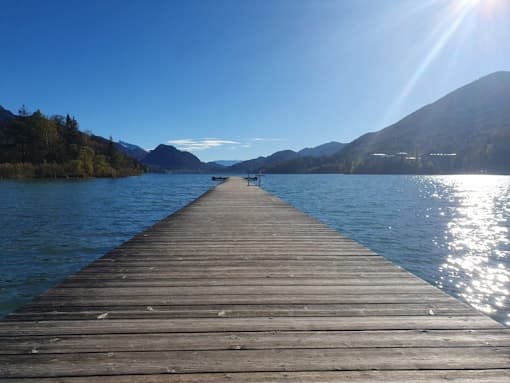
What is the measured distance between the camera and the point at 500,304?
6.96 m

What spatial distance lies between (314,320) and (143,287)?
2.37 m

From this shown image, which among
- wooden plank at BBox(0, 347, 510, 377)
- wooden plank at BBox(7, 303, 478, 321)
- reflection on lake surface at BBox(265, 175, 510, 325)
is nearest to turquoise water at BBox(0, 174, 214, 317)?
wooden plank at BBox(7, 303, 478, 321)

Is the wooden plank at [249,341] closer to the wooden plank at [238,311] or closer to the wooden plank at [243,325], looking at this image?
the wooden plank at [243,325]

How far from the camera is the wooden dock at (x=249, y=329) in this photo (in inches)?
95.2

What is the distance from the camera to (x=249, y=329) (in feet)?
9.99

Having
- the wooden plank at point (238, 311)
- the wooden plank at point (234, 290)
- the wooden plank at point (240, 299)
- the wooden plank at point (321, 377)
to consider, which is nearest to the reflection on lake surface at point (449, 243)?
the wooden plank at point (234, 290)

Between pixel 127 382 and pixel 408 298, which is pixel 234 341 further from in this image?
pixel 408 298

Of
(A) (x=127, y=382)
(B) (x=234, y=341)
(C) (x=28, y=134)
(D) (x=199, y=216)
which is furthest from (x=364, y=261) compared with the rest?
(C) (x=28, y=134)

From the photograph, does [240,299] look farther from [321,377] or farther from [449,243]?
[449,243]

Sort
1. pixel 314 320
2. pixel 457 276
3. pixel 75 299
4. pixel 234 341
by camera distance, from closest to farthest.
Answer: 1. pixel 234 341
2. pixel 314 320
3. pixel 75 299
4. pixel 457 276

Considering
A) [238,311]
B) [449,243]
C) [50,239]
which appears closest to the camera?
[238,311]

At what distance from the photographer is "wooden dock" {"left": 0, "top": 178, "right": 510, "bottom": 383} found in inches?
95.2

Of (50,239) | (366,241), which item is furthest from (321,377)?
(50,239)

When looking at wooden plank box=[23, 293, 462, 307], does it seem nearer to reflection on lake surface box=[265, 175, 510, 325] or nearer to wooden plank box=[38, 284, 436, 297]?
wooden plank box=[38, 284, 436, 297]
